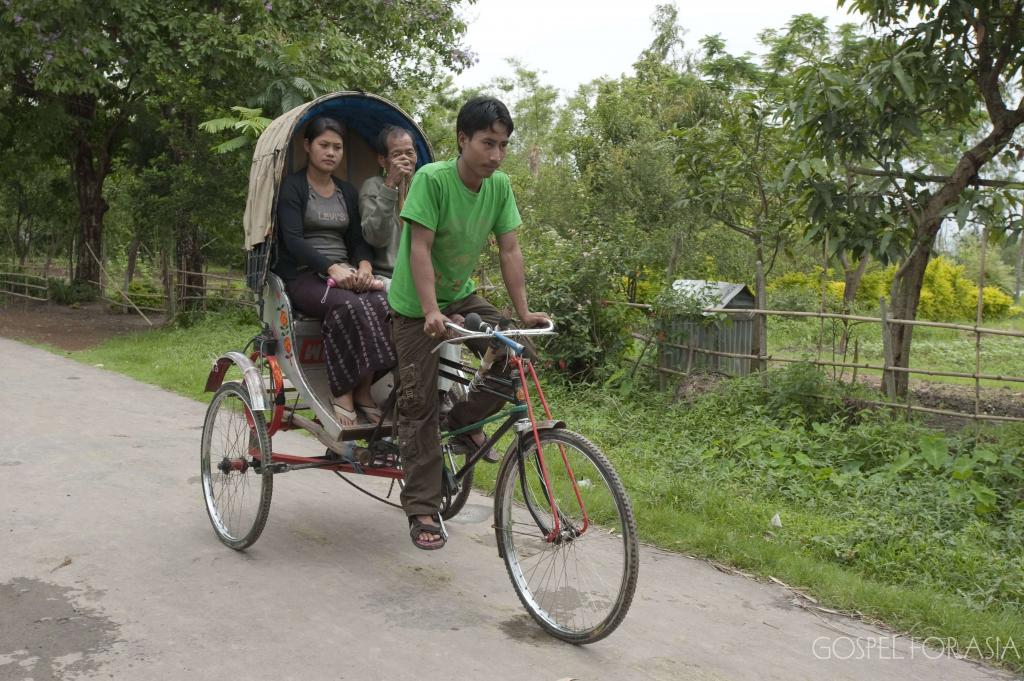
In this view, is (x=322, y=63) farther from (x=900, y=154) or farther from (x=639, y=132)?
(x=900, y=154)

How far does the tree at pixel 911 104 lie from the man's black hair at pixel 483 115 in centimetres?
387

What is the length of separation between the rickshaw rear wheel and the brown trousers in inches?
33.0

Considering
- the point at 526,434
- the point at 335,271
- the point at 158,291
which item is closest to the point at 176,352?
the point at 335,271

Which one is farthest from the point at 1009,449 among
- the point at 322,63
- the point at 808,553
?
the point at 322,63

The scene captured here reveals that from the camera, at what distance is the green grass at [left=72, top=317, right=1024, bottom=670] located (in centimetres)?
440

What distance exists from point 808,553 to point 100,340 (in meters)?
13.9

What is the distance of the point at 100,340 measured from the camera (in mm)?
15750

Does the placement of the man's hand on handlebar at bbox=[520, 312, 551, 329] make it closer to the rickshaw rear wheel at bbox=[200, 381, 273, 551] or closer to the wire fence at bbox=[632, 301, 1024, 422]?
the rickshaw rear wheel at bbox=[200, 381, 273, 551]

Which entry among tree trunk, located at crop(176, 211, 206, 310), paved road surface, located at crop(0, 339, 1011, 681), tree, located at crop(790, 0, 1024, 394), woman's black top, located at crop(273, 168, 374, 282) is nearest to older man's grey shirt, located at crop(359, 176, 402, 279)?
woman's black top, located at crop(273, 168, 374, 282)

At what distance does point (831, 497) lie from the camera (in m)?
5.84

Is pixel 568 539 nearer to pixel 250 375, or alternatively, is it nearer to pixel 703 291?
pixel 250 375

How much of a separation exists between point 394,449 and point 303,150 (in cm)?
205

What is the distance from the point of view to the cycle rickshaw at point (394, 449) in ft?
12.1

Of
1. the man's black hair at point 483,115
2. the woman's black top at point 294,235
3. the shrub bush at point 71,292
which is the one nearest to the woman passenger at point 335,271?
the woman's black top at point 294,235
